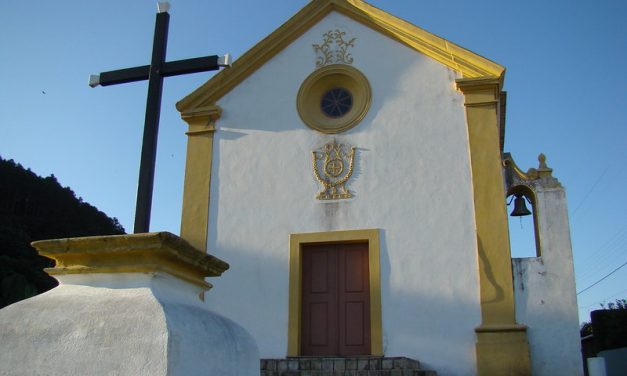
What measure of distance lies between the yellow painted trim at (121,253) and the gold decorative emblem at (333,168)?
6.28 meters

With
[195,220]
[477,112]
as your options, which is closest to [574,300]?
[477,112]

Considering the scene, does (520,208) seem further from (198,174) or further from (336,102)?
(198,174)

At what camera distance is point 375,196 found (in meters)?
9.83

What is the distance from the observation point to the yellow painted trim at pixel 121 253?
3.50 meters

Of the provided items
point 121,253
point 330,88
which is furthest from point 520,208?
point 121,253

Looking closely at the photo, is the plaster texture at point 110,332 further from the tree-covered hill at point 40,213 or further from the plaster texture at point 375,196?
the tree-covered hill at point 40,213

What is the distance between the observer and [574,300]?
8.85 meters

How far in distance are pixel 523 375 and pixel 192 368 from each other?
6430mm

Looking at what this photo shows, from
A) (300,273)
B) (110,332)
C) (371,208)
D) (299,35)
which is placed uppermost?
(299,35)

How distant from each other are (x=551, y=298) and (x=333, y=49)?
5.42 metres

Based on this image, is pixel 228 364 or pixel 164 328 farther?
pixel 228 364

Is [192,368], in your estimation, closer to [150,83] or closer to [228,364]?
[228,364]

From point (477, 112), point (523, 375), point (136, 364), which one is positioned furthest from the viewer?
point (477, 112)

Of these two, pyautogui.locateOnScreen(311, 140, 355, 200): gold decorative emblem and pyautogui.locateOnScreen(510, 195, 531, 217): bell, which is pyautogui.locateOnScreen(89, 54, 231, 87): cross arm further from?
pyautogui.locateOnScreen(510, 195, 531, 217): bell
